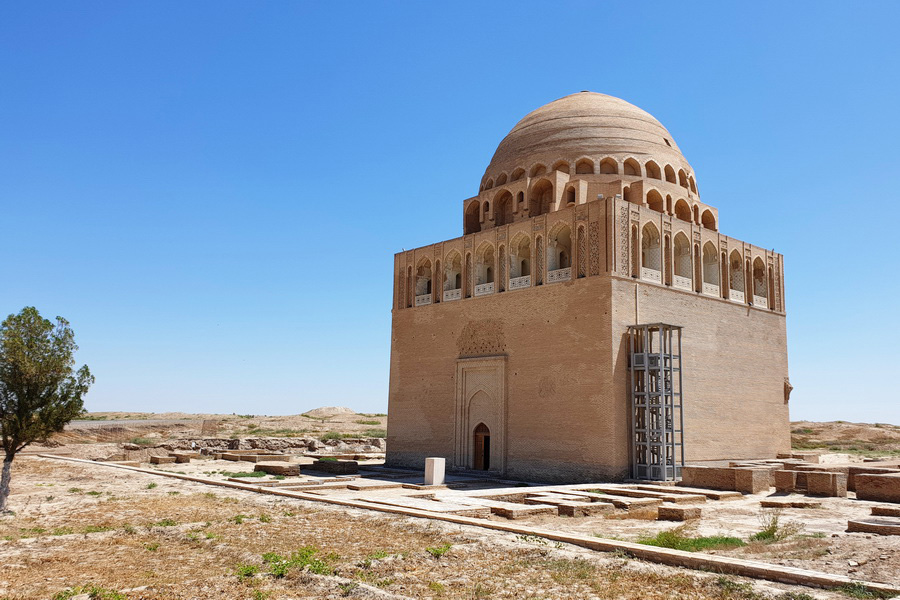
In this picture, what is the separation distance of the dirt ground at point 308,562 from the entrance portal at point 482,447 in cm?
1005

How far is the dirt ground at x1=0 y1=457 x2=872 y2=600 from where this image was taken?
23.1ft

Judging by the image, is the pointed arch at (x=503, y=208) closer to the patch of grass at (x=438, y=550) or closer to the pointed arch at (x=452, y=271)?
the pointed arch at (x=452, y=271)

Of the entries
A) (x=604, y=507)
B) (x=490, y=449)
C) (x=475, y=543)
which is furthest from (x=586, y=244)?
(x=475, y=543)

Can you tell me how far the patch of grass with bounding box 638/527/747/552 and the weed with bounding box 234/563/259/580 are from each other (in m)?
4.99

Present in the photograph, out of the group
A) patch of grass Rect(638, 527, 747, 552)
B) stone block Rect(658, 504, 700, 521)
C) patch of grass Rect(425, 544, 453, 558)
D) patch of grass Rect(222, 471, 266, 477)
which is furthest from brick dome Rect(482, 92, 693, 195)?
patch of grass Rect(425, 544, 453, 558)

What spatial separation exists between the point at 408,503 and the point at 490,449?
828 cm

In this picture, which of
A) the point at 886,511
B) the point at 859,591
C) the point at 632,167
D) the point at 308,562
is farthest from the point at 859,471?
the point at 308,562

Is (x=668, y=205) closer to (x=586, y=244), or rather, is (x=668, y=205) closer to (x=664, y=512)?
(x=586, y=244)

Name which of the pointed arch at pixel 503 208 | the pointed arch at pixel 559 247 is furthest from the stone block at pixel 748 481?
the pointed arch at pixel 503 208

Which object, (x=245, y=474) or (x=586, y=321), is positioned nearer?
(x=586, y=321)

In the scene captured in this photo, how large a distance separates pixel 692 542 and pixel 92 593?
23.5 ft

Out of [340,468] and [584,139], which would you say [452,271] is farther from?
[340,468]

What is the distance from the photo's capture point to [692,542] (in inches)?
378

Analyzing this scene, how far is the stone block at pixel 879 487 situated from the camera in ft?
51.2
